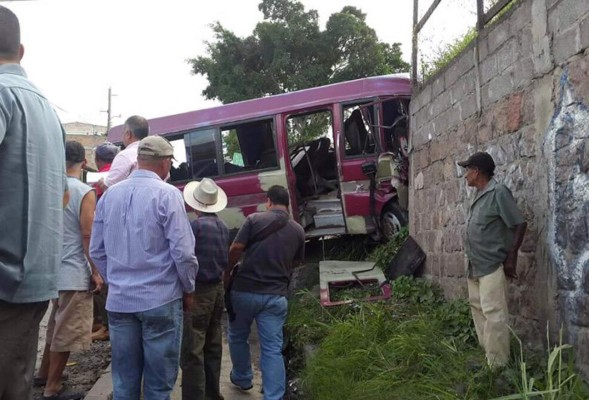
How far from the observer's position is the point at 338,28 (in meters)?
18.4

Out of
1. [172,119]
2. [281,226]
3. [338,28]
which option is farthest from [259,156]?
[338,28]

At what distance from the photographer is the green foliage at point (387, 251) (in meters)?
6.97

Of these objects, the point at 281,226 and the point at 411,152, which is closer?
the point at 281,226

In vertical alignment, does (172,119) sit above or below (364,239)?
above

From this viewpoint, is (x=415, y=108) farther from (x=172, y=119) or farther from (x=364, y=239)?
(x=172, y=119)

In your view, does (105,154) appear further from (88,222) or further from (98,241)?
(98,241)

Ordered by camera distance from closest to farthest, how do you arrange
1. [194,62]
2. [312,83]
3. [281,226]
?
[281,226] → [312,83] → [194,62]

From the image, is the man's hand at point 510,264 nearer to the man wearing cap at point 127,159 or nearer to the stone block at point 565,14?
the stone block at point 565,14

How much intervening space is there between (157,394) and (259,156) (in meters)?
5.22

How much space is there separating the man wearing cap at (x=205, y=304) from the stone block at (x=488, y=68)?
2405 millimetres

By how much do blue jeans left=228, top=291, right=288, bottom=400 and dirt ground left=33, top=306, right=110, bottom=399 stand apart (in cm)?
112

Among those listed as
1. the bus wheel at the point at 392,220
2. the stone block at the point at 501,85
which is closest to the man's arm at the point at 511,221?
the stone block at the point at 501,85

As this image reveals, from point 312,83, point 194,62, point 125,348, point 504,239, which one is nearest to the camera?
point 125,348

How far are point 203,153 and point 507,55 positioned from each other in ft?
15.9
